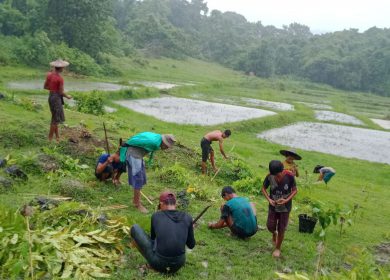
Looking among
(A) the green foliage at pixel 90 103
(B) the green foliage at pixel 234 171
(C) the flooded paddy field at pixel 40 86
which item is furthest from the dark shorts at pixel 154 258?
(C) the flooded paddy field at pixel 40 86

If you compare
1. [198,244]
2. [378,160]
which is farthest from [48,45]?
[198,244]

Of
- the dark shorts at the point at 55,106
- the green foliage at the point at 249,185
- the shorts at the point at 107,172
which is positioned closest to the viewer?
the shorts at the point at 107,172

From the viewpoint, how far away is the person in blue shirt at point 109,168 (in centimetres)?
871

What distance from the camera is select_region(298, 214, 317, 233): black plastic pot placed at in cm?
859

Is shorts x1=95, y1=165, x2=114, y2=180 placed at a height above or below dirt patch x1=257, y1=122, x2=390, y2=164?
above

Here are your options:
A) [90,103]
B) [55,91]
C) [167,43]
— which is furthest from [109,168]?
[167,43]

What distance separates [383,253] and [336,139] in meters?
16.9

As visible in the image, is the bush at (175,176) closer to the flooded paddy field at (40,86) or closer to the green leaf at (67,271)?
the green leaf at (67,271)

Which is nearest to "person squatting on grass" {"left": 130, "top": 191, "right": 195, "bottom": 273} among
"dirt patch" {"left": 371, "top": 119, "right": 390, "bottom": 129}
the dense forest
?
"dirt patch" {"left": 371, "top": 119, "right": 390, "bottom": 129}

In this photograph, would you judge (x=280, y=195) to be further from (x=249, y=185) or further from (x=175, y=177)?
(x=249, y=185)

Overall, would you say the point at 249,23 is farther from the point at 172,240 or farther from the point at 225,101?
the point at 172,240

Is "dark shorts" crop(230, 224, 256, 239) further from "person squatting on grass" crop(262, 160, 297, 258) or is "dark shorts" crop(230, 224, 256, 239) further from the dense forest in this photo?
the dense forest

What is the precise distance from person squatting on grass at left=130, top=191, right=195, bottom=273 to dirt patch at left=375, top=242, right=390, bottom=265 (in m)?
3.94

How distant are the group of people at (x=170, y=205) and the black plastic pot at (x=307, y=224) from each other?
3.42 feet
